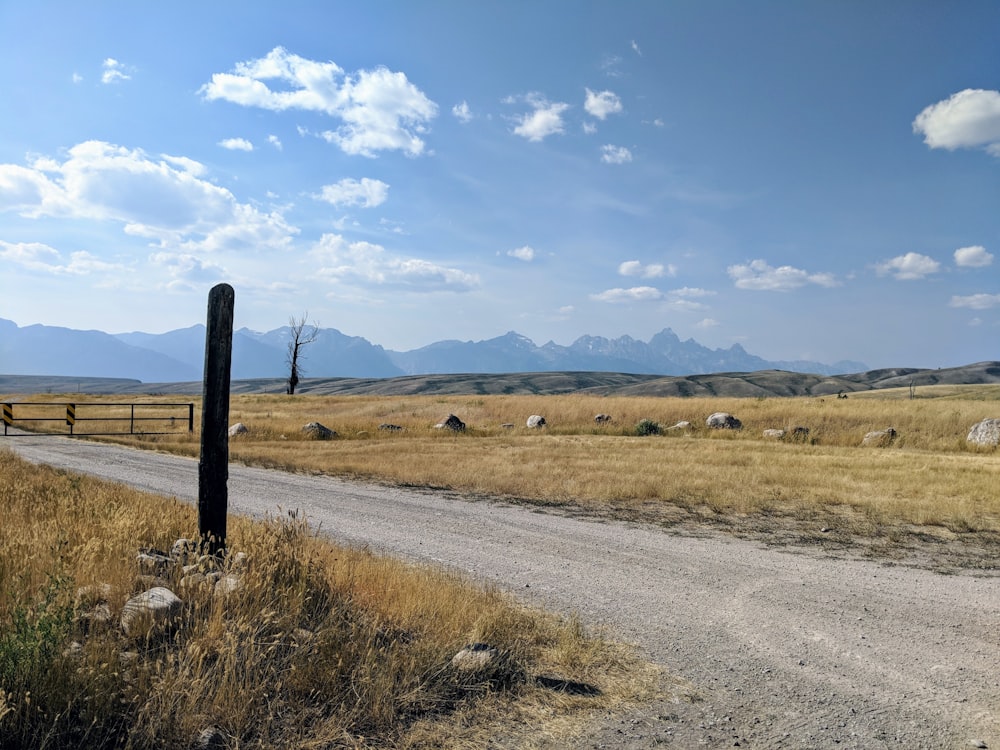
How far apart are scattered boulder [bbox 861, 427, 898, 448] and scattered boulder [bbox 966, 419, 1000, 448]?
8.77ft

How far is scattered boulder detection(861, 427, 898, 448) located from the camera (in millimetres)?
25859

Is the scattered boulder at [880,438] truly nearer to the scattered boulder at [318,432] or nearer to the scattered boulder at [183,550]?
the scattered boulder at [318,432]

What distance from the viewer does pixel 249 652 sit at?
457cm

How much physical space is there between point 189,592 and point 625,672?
3.84 m

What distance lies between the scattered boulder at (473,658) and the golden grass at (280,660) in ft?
0.26

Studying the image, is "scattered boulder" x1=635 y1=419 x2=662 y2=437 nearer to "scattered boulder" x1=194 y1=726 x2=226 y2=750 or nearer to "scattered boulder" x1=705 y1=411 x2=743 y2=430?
"scattered boulder" x1=705 y1=411 x2=743 y2=430

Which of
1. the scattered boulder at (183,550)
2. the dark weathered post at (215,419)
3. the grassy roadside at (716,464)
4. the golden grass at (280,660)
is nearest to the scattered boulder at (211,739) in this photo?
the golden grass at (280,660)

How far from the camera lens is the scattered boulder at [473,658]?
4.96 m

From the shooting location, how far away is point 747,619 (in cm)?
674

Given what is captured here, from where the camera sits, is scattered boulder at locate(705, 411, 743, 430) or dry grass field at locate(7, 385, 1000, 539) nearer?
dry grass field at locate(7, 385, 1000, 539)

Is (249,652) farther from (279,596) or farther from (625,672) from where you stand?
(625,672)

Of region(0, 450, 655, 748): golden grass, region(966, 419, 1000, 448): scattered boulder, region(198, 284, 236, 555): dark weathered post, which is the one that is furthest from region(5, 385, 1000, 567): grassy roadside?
region(198, 284, 236, 555): dark weathered post

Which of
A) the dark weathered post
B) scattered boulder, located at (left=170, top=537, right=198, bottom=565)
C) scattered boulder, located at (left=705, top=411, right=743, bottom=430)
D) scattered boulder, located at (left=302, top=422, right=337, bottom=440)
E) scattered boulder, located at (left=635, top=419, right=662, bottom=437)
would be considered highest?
the dark weathered post

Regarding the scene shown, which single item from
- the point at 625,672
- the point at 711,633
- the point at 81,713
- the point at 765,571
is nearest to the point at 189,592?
the point at 81,713
